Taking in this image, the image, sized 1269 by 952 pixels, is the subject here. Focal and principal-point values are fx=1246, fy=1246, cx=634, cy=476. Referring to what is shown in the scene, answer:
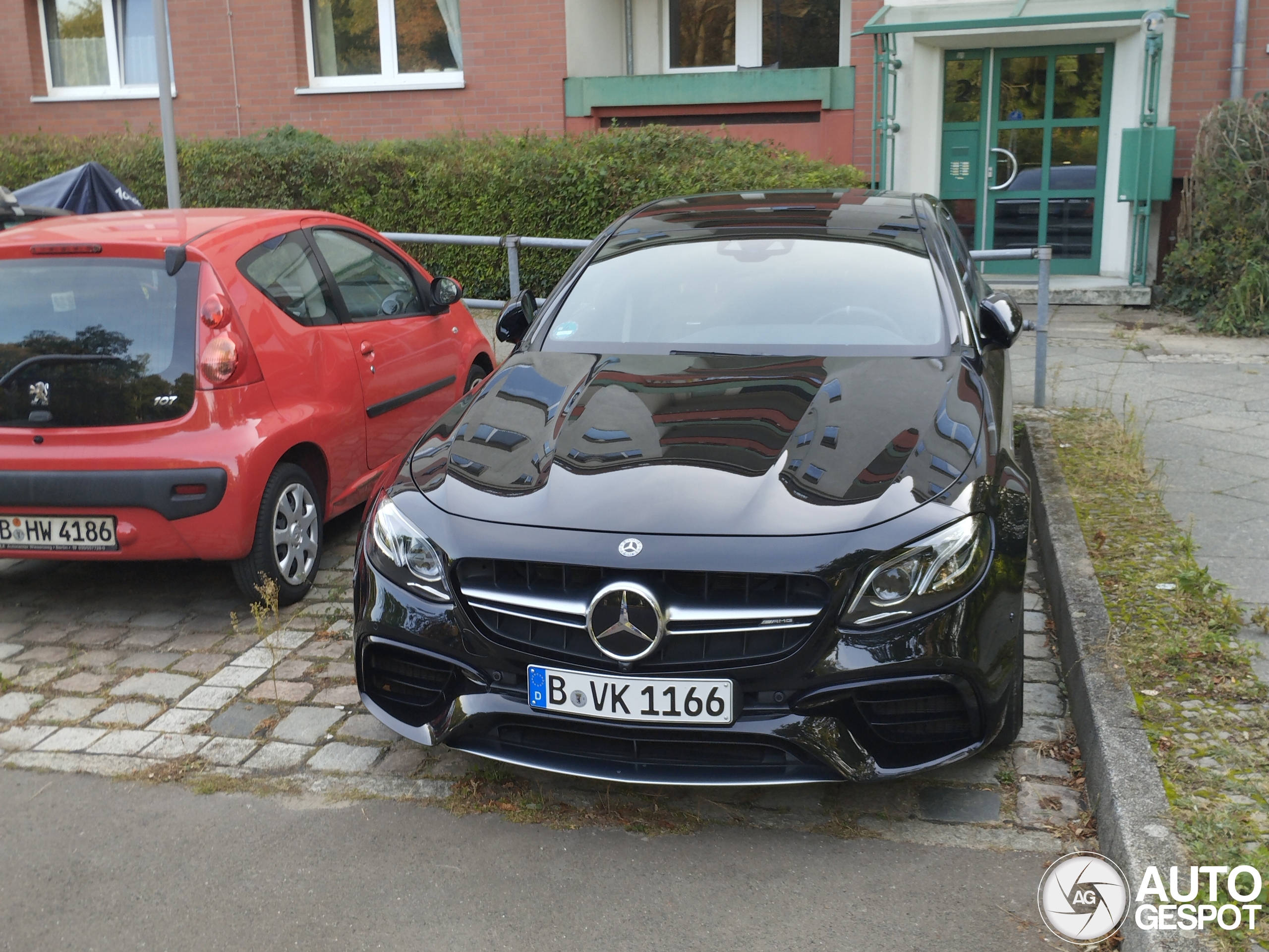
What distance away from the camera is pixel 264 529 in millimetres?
4840

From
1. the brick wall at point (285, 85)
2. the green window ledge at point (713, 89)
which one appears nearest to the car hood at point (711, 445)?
the green window ledge at point (713, 89)

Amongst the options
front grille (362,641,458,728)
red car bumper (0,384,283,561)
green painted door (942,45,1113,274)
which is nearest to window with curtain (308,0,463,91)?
green painted door (942,45,1113,274)

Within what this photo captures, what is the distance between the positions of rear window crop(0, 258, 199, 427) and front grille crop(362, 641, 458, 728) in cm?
165

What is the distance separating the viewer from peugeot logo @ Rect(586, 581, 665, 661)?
3129mm

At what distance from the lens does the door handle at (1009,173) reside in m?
13.0

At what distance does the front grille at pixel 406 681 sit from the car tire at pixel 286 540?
4.71ft

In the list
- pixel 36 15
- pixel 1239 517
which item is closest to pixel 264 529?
pixel 1239 517

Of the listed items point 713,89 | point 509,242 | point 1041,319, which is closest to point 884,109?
point 713,89

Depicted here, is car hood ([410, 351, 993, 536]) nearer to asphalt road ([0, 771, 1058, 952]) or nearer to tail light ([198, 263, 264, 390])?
asphalt road ([0, 771, 1058, 952])

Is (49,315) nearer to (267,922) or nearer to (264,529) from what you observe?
(264,529)

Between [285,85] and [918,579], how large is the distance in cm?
1446

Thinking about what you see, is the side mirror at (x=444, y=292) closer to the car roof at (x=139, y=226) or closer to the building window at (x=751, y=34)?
the car roof at (x=139, y=226)

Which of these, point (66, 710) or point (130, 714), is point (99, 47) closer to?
point (66, 710)

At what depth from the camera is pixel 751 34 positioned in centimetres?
1508
